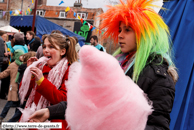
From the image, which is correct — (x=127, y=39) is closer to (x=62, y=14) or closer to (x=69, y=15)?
(x=69, y=15)

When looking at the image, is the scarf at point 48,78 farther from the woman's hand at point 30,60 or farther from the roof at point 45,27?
the roof at point 45,27

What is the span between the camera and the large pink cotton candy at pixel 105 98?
0.79 meters

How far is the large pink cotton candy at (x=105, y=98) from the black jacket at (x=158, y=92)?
0.14 metres

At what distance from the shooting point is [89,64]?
2.57ft

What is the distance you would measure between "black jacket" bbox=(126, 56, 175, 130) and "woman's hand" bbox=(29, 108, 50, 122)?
2.20 feet

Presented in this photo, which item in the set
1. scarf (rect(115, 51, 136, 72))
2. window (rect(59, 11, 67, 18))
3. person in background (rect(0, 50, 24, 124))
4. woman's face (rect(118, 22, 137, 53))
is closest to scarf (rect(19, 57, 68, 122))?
scarf (rect(115, 51, 136, 72))

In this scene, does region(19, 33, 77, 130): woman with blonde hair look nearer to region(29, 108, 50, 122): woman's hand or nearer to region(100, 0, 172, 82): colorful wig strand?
region(29, 108, 50, 122): woman's hand

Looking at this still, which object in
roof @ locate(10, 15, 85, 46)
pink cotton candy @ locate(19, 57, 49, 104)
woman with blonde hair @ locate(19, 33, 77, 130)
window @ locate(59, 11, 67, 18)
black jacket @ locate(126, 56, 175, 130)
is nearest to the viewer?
black jacket @ locate(126, 56, 175, 130)

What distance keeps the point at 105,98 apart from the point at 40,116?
59 cm

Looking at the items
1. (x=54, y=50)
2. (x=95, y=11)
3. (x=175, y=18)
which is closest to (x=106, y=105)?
(x=54, y=50)

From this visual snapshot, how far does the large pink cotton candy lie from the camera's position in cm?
79

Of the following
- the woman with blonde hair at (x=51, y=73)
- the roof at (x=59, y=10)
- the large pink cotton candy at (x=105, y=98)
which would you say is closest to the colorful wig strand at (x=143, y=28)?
the large pink cotton candy at (x=105, y=98)

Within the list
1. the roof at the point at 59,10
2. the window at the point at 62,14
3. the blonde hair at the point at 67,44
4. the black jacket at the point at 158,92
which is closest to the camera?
the black jacket at the point at 158,92

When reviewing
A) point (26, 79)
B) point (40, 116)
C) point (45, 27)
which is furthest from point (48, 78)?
point (45, 27)
